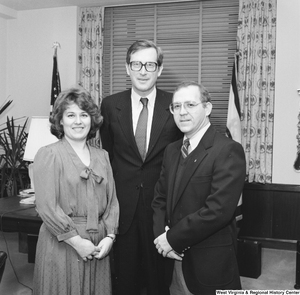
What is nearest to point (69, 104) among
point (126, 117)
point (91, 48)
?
point (126, 117)

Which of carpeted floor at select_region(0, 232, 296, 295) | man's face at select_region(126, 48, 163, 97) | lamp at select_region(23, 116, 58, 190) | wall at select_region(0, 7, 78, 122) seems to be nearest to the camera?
man's face at select_region(126, 48, 163, 97)

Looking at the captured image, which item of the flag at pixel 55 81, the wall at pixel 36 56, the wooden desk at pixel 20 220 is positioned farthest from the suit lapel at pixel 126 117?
the wall at pixel 36 56

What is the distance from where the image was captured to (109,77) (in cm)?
593

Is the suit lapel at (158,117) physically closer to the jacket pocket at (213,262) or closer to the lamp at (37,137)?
the jacket pocket at (213,262)

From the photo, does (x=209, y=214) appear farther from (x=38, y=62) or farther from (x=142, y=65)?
(x=38, y=62)

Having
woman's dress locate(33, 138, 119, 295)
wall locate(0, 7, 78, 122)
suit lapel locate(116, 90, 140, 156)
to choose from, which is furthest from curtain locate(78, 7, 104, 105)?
woman's dress locate(33, 138, 119, 295)

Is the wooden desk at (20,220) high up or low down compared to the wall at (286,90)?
down

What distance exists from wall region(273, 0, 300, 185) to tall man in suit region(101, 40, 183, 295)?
9.28 feet

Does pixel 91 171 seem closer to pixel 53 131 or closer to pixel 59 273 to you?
pixel 53 131

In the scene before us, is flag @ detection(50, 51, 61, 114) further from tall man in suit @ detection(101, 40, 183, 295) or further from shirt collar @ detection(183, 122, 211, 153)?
shirt collar @ detection(183, 122, 211, 153)

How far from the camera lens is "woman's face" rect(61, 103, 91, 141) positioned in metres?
2.07

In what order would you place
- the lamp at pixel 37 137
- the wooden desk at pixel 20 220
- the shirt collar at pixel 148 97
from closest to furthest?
the shirt collar at pixel 148 97
the wooden desk at pixel 20 220
the lamp at pixel 37 137

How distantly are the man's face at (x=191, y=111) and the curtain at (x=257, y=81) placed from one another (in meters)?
3.25

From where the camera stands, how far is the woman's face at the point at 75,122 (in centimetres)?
207
